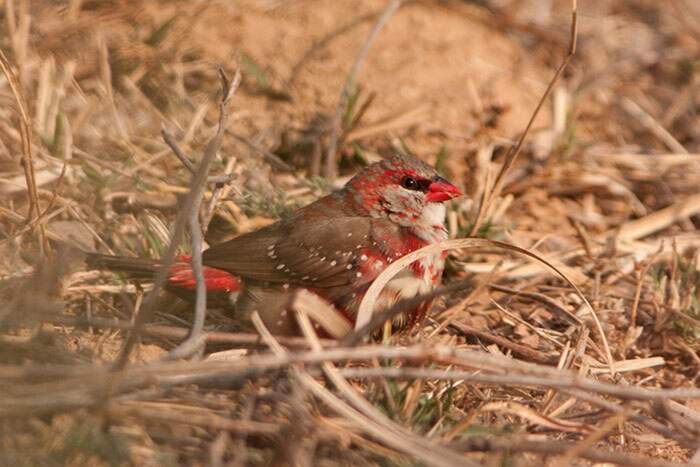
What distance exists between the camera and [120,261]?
4020mm

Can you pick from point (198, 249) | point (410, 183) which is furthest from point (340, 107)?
point (198, 249)

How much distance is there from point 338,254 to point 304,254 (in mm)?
154

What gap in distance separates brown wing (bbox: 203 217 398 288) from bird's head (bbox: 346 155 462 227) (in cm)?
10

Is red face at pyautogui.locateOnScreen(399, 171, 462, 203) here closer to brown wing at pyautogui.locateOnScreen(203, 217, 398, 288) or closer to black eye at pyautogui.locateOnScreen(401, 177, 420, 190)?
black eye at pyautogui.locateOnScreen(401, 177, 420, 190)

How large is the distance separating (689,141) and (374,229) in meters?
2.84

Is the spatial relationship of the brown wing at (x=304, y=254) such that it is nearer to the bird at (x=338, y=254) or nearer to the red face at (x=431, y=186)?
the bird at (x=338, y=254)

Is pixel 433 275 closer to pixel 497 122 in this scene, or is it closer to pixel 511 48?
pixel 497 122

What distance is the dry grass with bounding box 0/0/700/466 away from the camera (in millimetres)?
2902

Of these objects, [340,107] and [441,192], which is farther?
[340,107]

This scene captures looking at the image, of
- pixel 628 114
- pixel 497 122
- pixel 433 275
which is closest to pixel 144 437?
pixel 433 275

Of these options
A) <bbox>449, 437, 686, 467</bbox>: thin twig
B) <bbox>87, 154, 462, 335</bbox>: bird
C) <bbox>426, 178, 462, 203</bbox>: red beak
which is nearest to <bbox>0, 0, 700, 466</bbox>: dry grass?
<bbox>449, 437, 686, 467</bbox>: thin twig

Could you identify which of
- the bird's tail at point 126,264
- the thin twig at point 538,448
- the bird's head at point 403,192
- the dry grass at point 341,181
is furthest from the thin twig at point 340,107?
the thin twig at point 538,448

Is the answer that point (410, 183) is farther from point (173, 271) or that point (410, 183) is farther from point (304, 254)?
point (173, 271)

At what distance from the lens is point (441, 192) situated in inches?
170
